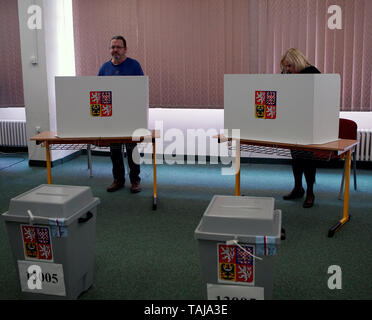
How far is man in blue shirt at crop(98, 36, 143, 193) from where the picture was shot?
12.2 ft

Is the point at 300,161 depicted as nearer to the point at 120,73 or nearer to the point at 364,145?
the point at 364,145

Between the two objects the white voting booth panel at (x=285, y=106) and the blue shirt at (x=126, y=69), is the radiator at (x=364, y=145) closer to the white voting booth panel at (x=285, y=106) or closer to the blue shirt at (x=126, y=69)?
the white voting booth panel at (x=285, y=106)

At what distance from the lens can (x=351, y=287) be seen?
84.5 inches

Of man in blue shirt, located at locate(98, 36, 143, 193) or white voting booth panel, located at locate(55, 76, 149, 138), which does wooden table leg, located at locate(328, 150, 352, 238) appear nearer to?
white voting booth panel, located at locate(55, 76, 149, 138)

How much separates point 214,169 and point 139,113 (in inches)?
69.4

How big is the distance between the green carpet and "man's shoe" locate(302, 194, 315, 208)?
4cm

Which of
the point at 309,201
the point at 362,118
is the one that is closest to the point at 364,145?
the point at 362,118

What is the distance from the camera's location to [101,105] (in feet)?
10.3

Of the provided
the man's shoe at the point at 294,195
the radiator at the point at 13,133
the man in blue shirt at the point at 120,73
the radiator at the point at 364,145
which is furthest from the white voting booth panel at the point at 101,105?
the radiator at the point at 13,133

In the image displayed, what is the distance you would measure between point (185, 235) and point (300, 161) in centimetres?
122

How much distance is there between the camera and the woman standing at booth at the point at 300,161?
3.30 meters

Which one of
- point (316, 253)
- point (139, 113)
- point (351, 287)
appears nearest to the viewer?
point (351, 287)
